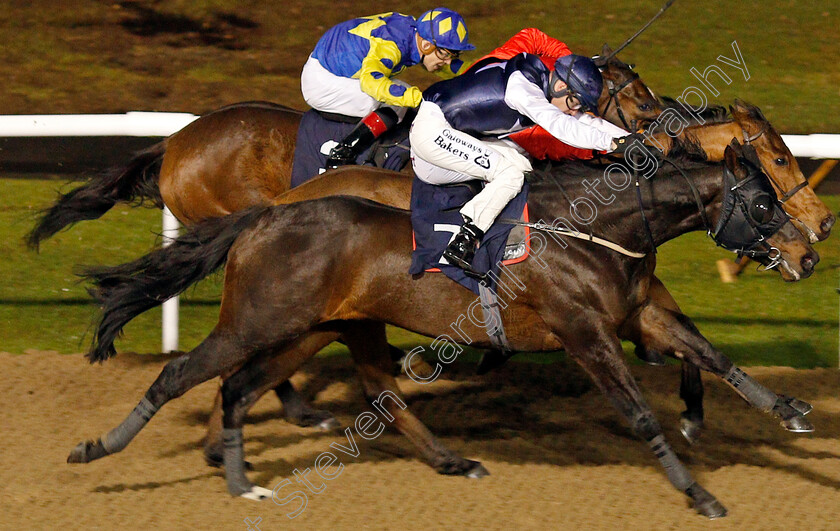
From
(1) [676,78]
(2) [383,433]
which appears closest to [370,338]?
(2) [383,433]

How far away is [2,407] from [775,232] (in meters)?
3.70

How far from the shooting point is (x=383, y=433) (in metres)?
5.23

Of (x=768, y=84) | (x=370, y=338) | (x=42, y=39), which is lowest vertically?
(x=42, y=39)

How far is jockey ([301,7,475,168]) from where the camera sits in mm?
5285

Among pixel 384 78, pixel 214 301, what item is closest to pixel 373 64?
pixel 384 78

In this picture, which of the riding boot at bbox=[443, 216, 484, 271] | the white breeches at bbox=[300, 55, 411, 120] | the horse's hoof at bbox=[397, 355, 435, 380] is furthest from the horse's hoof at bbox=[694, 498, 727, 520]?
the white breeches at bbox=[300, 55, 411, 120]

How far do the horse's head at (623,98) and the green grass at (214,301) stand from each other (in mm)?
1560

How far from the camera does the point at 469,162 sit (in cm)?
451

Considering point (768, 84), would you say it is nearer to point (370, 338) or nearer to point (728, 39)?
point (728, 39)

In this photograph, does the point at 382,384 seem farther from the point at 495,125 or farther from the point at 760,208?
the point at 760,208

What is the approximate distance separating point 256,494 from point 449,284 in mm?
1148

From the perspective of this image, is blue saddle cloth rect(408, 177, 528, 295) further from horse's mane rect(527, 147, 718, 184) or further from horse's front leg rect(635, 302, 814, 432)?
horse's front leg rect(635, 302, 814, 432)

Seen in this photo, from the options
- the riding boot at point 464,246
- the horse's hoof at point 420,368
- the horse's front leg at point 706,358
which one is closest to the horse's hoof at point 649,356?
the horse's front leg at point 706,358

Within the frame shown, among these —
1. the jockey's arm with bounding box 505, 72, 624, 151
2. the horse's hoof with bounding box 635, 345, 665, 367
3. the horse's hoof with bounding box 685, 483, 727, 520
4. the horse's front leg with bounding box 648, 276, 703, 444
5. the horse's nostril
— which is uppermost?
the jockey's arm with bounding box 505, 72, 624, 151
